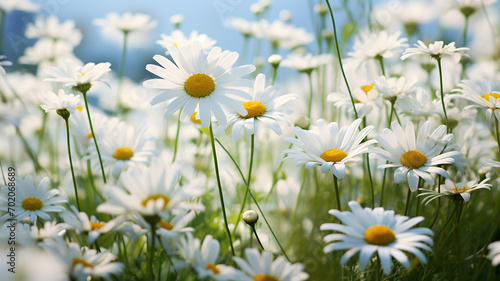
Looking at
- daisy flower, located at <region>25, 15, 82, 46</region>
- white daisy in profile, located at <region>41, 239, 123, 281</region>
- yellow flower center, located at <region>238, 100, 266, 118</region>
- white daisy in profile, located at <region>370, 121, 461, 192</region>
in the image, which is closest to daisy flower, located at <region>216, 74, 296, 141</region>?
yellow flower center, located at <region>238, 100, 266, 118</region>

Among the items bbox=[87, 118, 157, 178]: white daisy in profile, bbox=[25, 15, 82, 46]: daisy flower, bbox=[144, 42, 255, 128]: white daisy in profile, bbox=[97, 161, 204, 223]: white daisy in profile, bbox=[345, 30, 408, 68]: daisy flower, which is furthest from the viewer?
bbox=[25, 15, 82, 46]: daisy flower

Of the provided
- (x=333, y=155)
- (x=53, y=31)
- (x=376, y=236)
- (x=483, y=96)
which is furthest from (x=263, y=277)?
(x=53, y=31)

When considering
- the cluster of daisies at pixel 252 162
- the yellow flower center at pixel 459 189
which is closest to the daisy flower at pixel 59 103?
the cluster of daisies at pixel 252 162

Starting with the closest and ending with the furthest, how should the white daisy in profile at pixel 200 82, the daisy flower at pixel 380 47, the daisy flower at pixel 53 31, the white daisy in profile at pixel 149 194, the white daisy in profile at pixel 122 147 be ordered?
1. the white daisy in profile at pixel 149 194
2. the white daisy in profile at pixel 200 82
3. the white daisy in profile at pixel 122 147
4. the daisy flower at pixel 380 47
5. the daisy flower at pixel 53 31

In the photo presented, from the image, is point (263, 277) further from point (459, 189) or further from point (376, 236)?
point (459, 189)

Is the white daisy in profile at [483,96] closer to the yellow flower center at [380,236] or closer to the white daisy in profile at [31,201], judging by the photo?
the yellow flower center at [380,236]

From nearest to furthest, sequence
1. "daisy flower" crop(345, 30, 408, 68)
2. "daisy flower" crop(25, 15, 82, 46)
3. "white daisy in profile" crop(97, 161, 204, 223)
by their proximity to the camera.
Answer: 1. "white daisy in profile" crop(97, 161, 204, 223)
2. "daisy flower" crop(345, 30, 408, 68)
3. "daisy flower" crop(25, 15, 82, 46)

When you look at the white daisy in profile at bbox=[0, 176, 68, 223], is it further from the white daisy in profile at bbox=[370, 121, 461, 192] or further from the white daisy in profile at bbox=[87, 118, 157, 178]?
the white daisy in profile at bbox=[370, 121, 461, 192]
